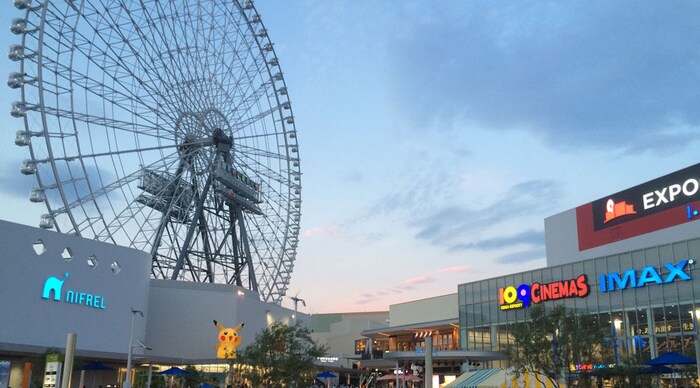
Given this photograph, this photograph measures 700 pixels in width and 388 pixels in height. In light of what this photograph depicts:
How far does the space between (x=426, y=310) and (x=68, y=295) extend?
35735mm

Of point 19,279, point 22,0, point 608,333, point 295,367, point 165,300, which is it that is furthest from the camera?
point 165,300

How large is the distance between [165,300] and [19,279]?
15627mm

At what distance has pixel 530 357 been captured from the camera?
91.2 feet

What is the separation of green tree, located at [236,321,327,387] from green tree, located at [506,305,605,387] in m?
8.09

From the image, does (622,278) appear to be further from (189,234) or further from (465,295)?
(189,234)

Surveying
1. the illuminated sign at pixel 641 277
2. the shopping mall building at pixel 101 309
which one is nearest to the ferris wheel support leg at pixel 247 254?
the shopping mall building at pixel 101 309

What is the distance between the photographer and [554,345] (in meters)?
28.0

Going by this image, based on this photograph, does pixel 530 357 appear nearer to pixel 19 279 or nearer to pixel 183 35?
pixel 19 279

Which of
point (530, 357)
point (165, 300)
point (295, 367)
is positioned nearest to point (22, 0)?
point (165, 300)

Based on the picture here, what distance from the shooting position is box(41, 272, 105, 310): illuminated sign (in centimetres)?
3535

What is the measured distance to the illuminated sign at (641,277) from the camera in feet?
123

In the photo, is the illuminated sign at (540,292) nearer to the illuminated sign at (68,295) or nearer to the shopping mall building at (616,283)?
the shopping mall building at (616,283)

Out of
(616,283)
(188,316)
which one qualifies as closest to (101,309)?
(188,316)

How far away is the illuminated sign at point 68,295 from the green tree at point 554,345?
21982 mm
